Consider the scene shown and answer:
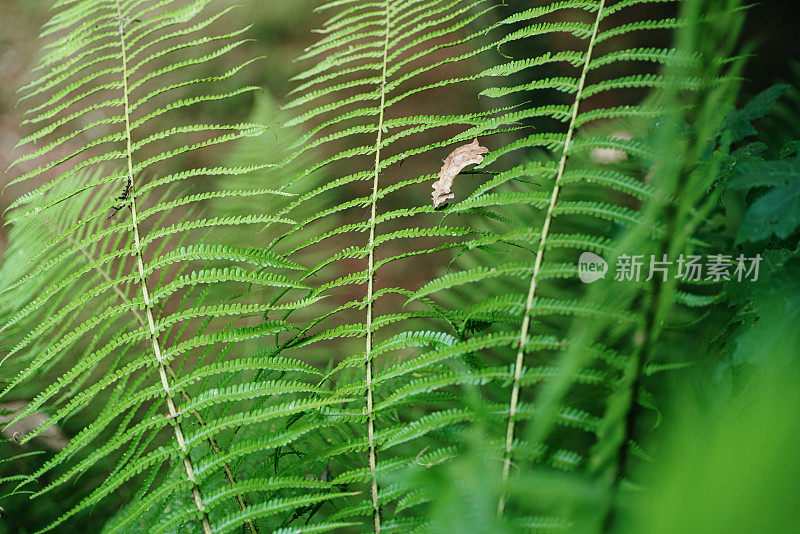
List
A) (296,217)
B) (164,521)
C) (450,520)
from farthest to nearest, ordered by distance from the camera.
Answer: (296,217) < (164,521) < (450,520)

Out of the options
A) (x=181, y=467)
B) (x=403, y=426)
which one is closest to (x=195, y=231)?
(x=181, y=467)

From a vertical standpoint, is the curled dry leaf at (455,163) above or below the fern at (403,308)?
above

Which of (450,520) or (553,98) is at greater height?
(553,98)

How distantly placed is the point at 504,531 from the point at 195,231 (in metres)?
1.82

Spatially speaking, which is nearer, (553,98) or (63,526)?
(63,526)

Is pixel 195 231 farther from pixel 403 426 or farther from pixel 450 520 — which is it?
pixel 450 520

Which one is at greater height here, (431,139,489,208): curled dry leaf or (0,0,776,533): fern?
(431,139,489,208): curled dry leaf

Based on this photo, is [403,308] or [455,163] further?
[455,163]

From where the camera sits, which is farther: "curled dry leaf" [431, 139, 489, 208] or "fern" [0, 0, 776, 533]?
"curled dry leaf" [431, 139, 489, 208]

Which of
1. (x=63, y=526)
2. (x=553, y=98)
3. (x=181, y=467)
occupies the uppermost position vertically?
(x=553, y=98)

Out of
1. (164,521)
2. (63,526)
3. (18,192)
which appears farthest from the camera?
(18,192)

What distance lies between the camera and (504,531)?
426 millimetres

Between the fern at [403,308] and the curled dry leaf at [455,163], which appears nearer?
the fern at [403,308]

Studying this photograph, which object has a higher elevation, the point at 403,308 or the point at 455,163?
the point at 455,163
